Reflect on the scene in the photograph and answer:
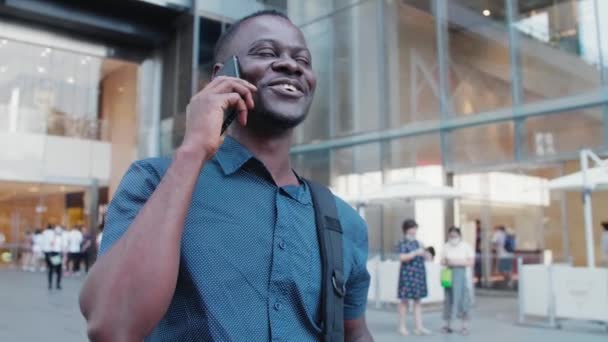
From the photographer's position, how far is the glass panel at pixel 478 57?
1361cm

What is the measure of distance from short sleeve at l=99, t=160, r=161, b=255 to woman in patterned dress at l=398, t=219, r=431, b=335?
747 cm

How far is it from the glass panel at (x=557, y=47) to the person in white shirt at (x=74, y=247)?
1463 centimetres

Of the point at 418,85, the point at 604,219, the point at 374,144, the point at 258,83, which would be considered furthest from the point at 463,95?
the point at 258,83

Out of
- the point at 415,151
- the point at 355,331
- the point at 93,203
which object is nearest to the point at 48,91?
the point at 93,203

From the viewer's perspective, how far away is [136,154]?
22984 mm

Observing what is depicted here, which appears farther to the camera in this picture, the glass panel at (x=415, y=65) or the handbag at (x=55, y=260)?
the glass panel at (x=415, y=65)

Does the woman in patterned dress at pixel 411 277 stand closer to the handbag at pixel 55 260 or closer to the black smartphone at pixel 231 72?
the black smartphone at pixel 231 72

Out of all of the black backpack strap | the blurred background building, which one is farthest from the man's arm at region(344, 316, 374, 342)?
the blurred background building

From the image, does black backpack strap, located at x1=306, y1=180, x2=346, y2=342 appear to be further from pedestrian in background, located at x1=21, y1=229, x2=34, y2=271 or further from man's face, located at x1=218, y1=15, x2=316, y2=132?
pedestrian in background, located at x1=21, y1=229, x2=34, y2=271

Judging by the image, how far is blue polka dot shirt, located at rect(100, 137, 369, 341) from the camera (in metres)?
1.18

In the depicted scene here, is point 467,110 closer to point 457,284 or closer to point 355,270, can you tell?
point 457,284

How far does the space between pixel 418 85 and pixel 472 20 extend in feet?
7.25

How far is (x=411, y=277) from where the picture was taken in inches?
333

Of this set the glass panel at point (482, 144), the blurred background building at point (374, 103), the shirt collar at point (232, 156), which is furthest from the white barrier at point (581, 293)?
the shirt collar at point (232, 156)
